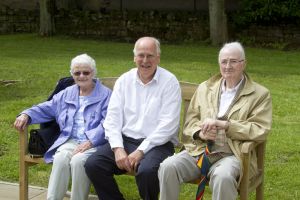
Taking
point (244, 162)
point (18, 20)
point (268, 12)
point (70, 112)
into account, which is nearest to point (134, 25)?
point (18, 20)

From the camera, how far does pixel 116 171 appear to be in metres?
4.94

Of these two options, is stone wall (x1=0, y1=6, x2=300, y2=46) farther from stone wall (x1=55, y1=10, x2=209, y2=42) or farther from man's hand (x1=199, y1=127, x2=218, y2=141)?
man's hand (x1=199, y1=127, x2=218, y2=141)

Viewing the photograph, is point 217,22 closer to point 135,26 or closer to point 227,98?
point 135,26

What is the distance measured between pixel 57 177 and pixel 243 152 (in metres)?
1.51

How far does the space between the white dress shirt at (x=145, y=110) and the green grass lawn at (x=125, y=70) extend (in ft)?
2.84

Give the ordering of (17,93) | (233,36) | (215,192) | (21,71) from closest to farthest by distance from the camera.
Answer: (215,192) < (17,93) < (21,71) < (233,36)

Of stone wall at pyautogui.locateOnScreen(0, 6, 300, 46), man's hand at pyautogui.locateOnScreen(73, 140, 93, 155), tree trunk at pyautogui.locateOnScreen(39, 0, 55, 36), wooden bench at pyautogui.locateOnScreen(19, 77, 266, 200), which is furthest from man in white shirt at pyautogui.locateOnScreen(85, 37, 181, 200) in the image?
tree trunk at pyautogui.locateOnScreen(39, 0, 55, 36)

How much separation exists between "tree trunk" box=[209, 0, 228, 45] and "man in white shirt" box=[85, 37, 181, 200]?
15.4 meters

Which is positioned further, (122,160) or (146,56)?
(146,56)

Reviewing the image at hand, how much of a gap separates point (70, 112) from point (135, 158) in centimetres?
86

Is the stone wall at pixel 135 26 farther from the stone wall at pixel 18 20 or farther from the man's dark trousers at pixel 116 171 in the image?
the man's dark trousers at pixel 116 171

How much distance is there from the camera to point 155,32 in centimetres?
2277

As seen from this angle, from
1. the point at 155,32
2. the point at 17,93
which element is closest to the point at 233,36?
the point at 155,32

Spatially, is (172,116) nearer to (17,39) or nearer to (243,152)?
(243,152)
